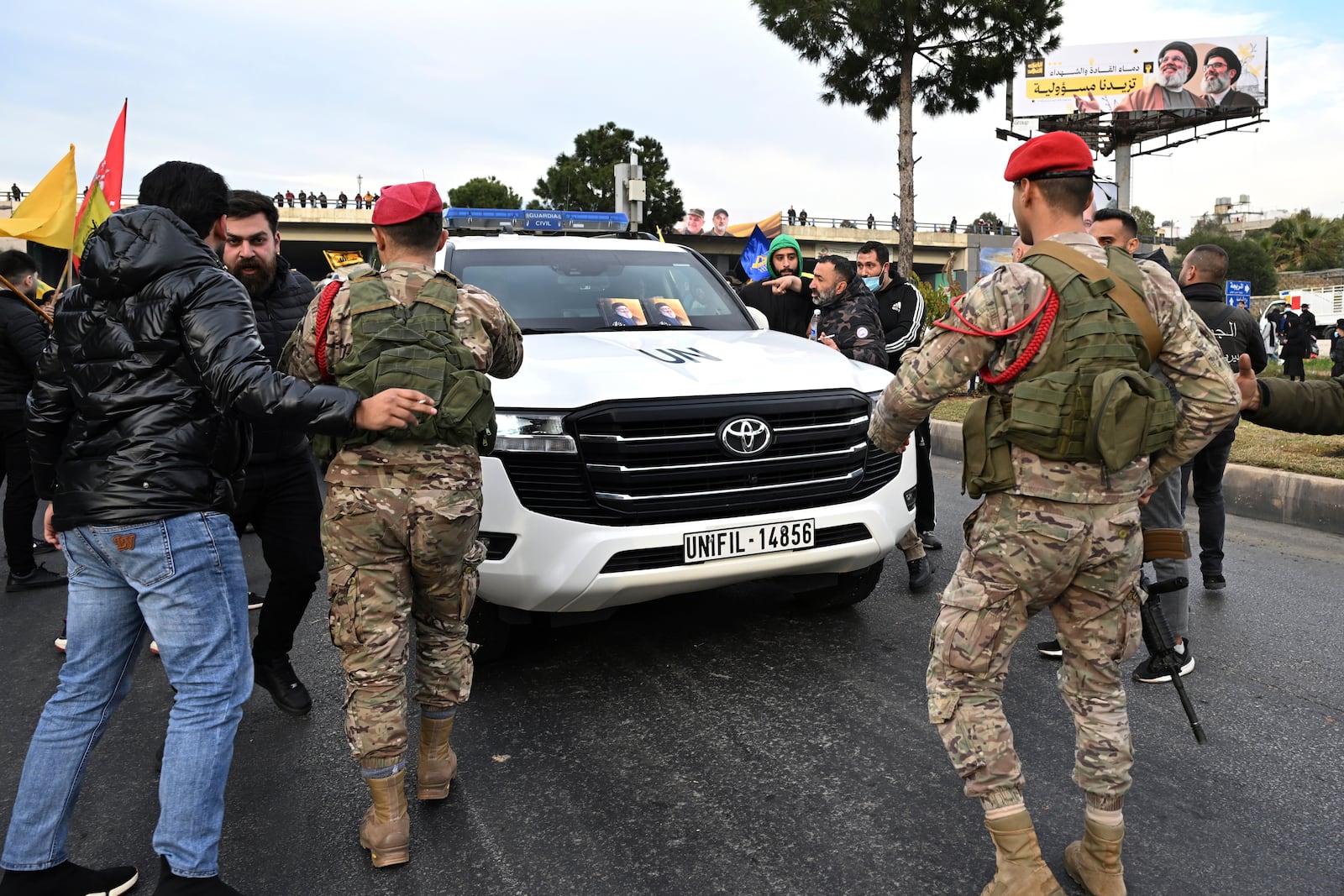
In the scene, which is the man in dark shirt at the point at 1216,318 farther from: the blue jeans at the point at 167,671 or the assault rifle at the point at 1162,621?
the blue jeans at the point at 167,671

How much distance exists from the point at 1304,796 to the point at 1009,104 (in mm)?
50607

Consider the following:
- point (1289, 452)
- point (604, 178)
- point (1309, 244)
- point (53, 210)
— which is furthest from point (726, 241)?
point (53, 210)

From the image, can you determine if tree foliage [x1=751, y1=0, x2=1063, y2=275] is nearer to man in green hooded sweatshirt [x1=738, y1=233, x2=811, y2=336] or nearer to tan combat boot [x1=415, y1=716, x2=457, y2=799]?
man in green hooded sweatshirt [x1=738, y1=233, x2=811, y2=336]

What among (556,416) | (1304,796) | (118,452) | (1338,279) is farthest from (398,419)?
(1338,279)

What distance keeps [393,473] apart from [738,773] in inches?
58.7

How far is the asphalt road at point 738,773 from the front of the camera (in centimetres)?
274

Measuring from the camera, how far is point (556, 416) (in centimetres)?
368

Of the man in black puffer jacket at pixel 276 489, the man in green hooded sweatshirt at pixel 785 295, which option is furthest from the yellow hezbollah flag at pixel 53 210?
the man in green hooded sweatshirt at pixel 785 295

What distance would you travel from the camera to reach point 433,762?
3.13 metres

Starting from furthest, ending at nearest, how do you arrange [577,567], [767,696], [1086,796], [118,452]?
1. [767,696]
2. [577,567]
3. [1086,796]
4. [118,452]

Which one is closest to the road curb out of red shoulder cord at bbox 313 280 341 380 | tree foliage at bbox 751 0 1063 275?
red shoulder cord at bbox 313 280 341 380

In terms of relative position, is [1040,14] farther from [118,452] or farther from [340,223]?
[340,223]

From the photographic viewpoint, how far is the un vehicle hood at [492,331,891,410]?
3746 millimetres

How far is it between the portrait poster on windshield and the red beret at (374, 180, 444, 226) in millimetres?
50458
